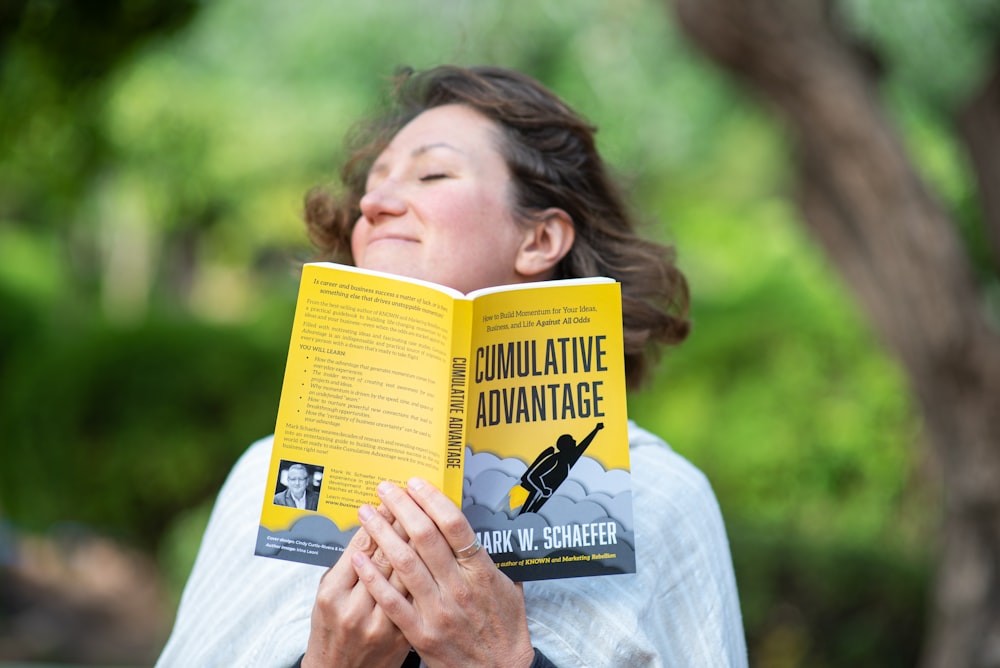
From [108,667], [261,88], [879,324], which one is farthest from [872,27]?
[261,88]

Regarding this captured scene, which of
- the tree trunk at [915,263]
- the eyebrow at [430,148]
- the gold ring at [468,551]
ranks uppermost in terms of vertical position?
the tree trunk at [915,263]

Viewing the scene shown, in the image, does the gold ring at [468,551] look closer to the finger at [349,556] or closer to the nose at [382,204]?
the finger at [349,556]

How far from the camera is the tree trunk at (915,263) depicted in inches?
166

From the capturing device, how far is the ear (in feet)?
7.06

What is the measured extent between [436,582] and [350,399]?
0.30 metres

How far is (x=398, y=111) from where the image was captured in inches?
97.6

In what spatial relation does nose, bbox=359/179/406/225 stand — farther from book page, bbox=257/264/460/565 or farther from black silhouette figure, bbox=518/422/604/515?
black silhouette figure, bbox=518/422/604/515

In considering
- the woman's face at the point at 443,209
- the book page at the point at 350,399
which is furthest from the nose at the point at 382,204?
the book page at the point at 350,399

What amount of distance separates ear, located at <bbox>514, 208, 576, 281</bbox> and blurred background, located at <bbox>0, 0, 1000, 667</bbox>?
95.6 inches

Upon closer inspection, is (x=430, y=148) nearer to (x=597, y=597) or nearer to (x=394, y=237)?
(x=394, y=237)

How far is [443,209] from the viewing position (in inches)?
79.2

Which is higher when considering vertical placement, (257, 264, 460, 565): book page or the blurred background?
the blurred background

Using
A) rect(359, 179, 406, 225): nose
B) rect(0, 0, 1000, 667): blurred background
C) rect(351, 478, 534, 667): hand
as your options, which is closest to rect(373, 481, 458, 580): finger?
rect(351, 478, 534, 667): hand

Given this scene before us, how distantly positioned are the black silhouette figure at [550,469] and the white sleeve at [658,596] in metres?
0.28
